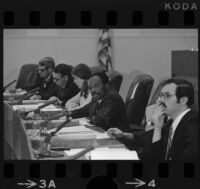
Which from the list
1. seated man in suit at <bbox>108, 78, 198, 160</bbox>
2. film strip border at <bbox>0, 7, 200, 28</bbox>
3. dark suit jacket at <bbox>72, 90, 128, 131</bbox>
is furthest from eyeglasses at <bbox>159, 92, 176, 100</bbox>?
film strip border at <bbox>0, 7, 200, 28</bbox>

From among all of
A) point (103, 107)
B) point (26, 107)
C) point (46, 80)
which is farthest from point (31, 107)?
point (103, 107)

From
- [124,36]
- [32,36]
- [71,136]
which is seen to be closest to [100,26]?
[124,36]

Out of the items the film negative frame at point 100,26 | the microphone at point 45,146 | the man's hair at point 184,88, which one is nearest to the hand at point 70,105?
the microphone at point 45,146

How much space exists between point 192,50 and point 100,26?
33cm

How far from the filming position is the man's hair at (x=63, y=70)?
1.96 meters

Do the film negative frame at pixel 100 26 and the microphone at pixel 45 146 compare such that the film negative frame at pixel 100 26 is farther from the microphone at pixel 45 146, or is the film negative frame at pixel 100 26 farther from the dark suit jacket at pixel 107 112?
the dark suit jacket at pixel 107 112

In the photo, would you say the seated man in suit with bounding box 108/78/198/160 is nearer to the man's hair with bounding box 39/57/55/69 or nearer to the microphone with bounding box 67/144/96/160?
the microphone with bounding box 67/144/96/160

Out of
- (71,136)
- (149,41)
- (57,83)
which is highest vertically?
(149,41)

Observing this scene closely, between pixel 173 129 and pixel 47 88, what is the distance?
479 mm

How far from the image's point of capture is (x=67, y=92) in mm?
2006

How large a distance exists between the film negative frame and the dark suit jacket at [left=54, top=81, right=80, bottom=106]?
0.23 m

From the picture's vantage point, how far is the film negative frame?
1.87 metres

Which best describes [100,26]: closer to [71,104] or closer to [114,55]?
[114,55]

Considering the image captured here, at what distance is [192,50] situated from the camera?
1.91 meters
